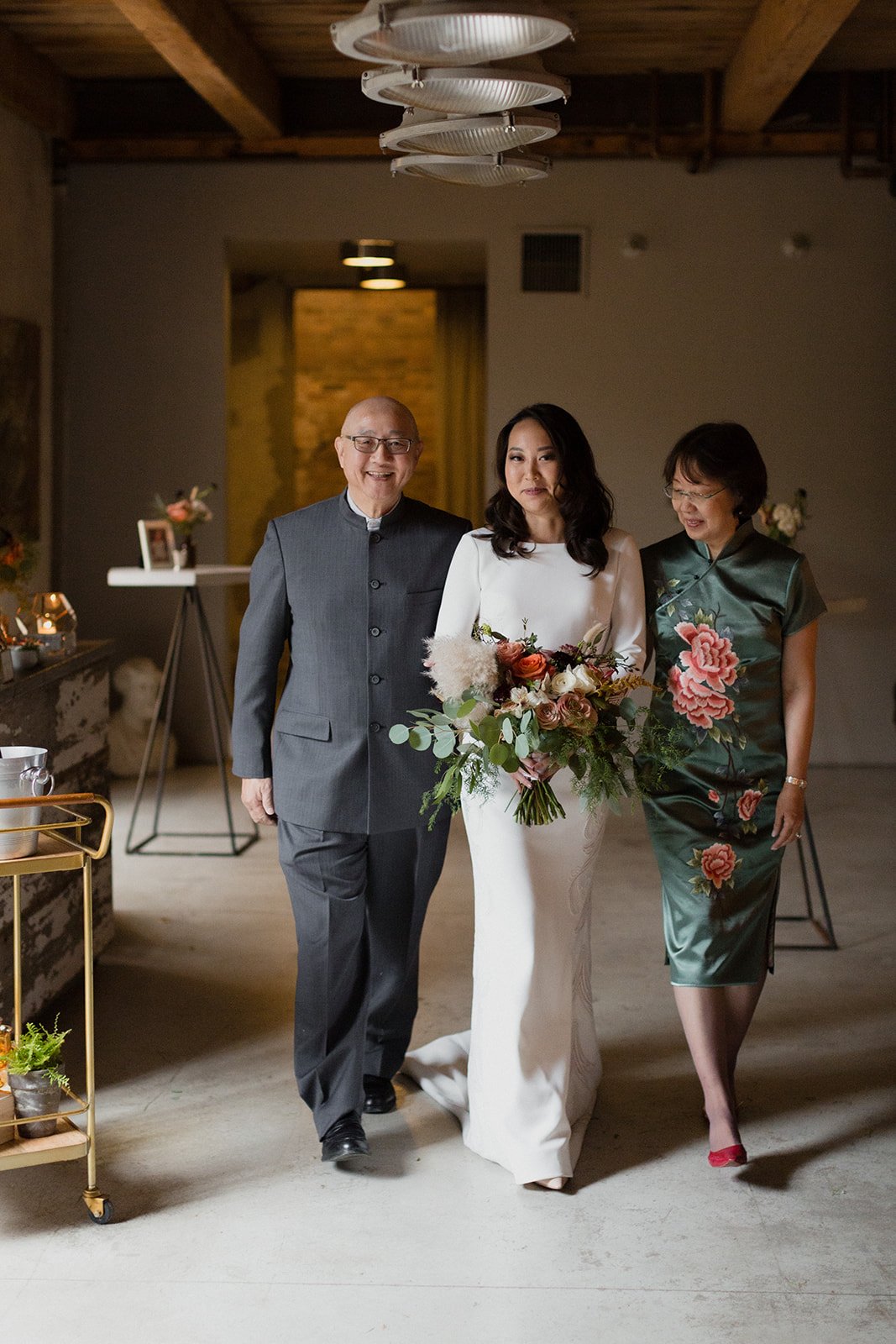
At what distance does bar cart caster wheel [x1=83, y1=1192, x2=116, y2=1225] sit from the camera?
2770 mm

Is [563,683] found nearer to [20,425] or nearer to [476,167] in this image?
[476,167]

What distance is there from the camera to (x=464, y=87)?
7.59 ft

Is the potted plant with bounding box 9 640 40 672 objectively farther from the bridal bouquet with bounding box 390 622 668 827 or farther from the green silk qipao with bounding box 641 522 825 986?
the green silk qipao with bounding box 641 522 825 986

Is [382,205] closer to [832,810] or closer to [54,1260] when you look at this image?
[832,810]

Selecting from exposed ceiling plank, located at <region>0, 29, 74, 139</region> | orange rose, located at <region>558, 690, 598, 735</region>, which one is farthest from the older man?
exposed ceiling plank, located at <region>0, 29, 74, 139</region>

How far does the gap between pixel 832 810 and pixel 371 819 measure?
443 cm

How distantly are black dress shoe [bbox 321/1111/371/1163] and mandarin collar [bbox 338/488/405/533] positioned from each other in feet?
4.38

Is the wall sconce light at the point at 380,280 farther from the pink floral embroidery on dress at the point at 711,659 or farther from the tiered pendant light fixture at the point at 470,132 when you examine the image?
the pink floral embroidery on dress at the point at 711,659

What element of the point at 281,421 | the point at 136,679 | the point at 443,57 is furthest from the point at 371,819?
the point at 281,421

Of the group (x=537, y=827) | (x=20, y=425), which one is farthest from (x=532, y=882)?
(x=20, y=425)

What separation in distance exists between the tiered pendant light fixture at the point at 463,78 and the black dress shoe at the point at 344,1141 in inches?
82.0

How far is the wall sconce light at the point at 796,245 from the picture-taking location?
8000mm

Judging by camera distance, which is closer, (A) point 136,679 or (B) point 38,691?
(B) point 38,691

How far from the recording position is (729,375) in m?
8.20
